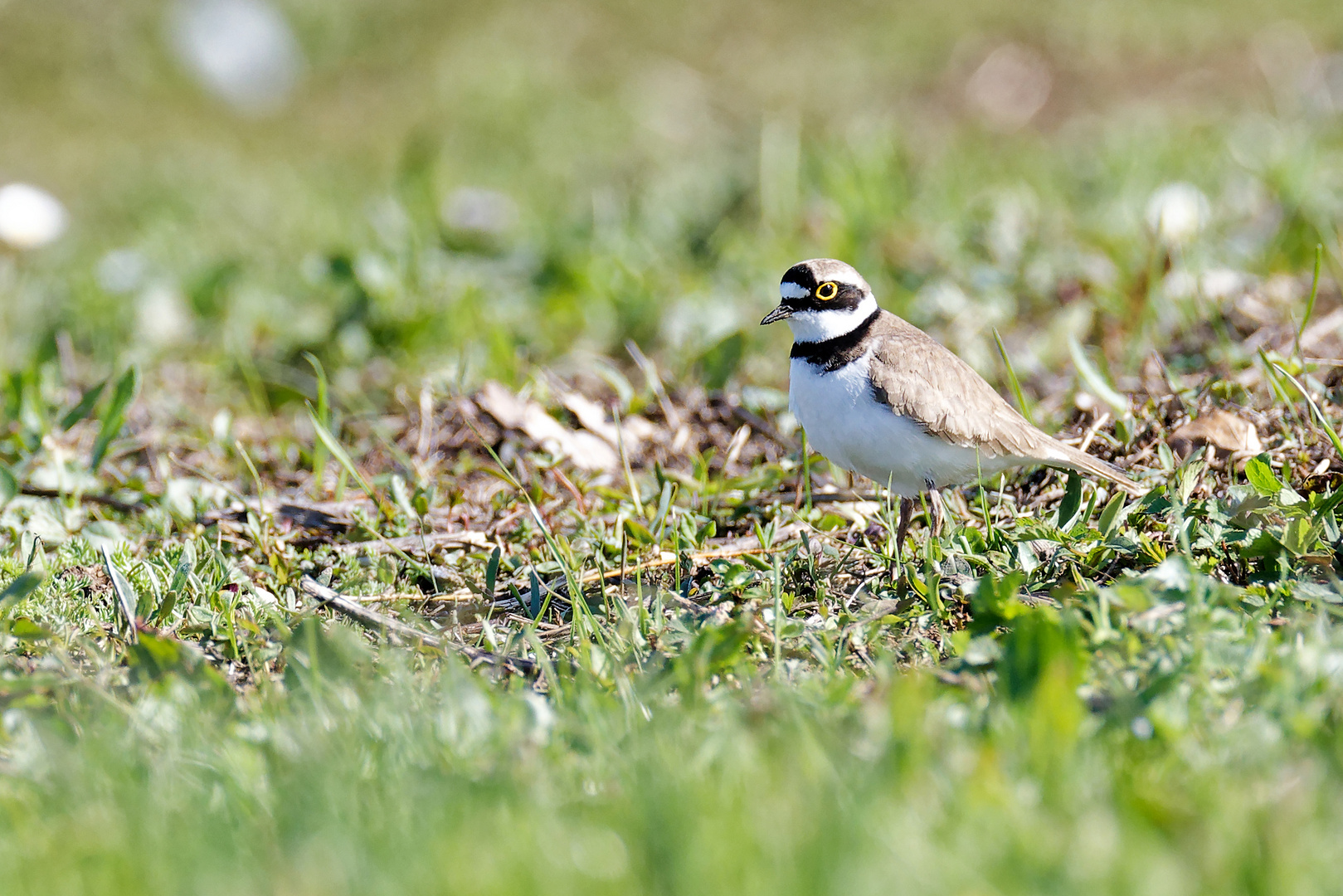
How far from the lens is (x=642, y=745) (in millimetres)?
2400

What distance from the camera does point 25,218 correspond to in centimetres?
576

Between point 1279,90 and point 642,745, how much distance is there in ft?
28.6

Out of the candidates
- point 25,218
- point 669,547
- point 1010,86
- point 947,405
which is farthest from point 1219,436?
point 1010,86

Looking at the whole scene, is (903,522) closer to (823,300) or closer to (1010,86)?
(823,300)

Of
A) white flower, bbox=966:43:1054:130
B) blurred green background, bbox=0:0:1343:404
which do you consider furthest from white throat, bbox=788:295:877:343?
white flower, bbox=966:43:1054:130

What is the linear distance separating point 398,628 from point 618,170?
6.06 m

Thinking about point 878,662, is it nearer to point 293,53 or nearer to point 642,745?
point 642,745

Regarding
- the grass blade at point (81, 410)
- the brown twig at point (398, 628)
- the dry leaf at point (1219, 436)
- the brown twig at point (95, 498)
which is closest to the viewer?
the brown twig at point (398, 628)

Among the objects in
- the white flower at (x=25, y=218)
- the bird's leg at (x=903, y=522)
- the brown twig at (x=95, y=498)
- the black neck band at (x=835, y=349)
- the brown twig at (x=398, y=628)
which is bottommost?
the brown twig at (x=95, y=498)

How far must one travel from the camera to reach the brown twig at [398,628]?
3176 mm

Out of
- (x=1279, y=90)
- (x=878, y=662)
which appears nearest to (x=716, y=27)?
(x=1279, y=90)

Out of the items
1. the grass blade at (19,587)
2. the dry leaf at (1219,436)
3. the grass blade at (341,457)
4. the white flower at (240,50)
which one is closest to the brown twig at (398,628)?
the grass blade at (341,457)

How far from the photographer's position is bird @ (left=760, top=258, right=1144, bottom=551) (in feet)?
12.1

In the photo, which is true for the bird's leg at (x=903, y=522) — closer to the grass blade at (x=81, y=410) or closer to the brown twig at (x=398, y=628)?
the brown twig at (x=398, y=628)
